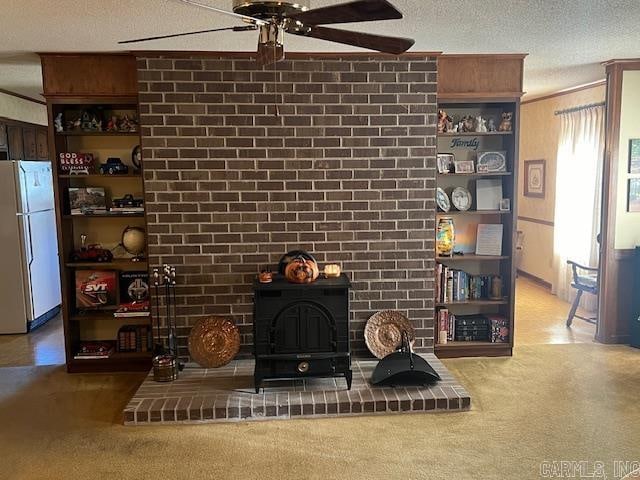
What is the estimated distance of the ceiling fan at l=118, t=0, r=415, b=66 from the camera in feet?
5.88

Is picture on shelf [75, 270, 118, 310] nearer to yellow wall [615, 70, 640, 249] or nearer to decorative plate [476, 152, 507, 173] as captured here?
decorative plate [476, 152, 507, 173]

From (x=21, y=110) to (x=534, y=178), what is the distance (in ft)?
19.6

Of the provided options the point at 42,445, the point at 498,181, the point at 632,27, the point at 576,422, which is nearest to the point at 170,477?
the point at 42,445

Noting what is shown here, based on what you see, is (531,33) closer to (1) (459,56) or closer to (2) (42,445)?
(1) (459,56)

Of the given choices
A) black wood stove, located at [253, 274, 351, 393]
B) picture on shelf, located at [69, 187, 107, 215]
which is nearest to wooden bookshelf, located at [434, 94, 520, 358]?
black wood stove, located at [253, 274, 351, 393]

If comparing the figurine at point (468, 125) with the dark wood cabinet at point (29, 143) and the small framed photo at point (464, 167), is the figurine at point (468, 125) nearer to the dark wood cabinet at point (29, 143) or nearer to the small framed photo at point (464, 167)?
the small framed photo at point (464, 167)

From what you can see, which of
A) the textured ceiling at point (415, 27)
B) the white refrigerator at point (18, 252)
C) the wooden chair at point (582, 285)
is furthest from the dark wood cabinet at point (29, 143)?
the wooden chair at point (582, 285)

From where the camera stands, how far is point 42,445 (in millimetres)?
3123

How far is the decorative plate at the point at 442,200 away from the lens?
4.38 meters

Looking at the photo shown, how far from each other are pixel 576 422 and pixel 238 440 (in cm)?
197

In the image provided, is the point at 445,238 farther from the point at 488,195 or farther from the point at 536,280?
the point at 536,280

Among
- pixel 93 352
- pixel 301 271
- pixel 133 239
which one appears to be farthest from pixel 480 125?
pixel 93 352

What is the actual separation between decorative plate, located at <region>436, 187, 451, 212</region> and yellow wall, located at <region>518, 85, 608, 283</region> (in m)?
2.52

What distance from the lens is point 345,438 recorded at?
3162 mm
